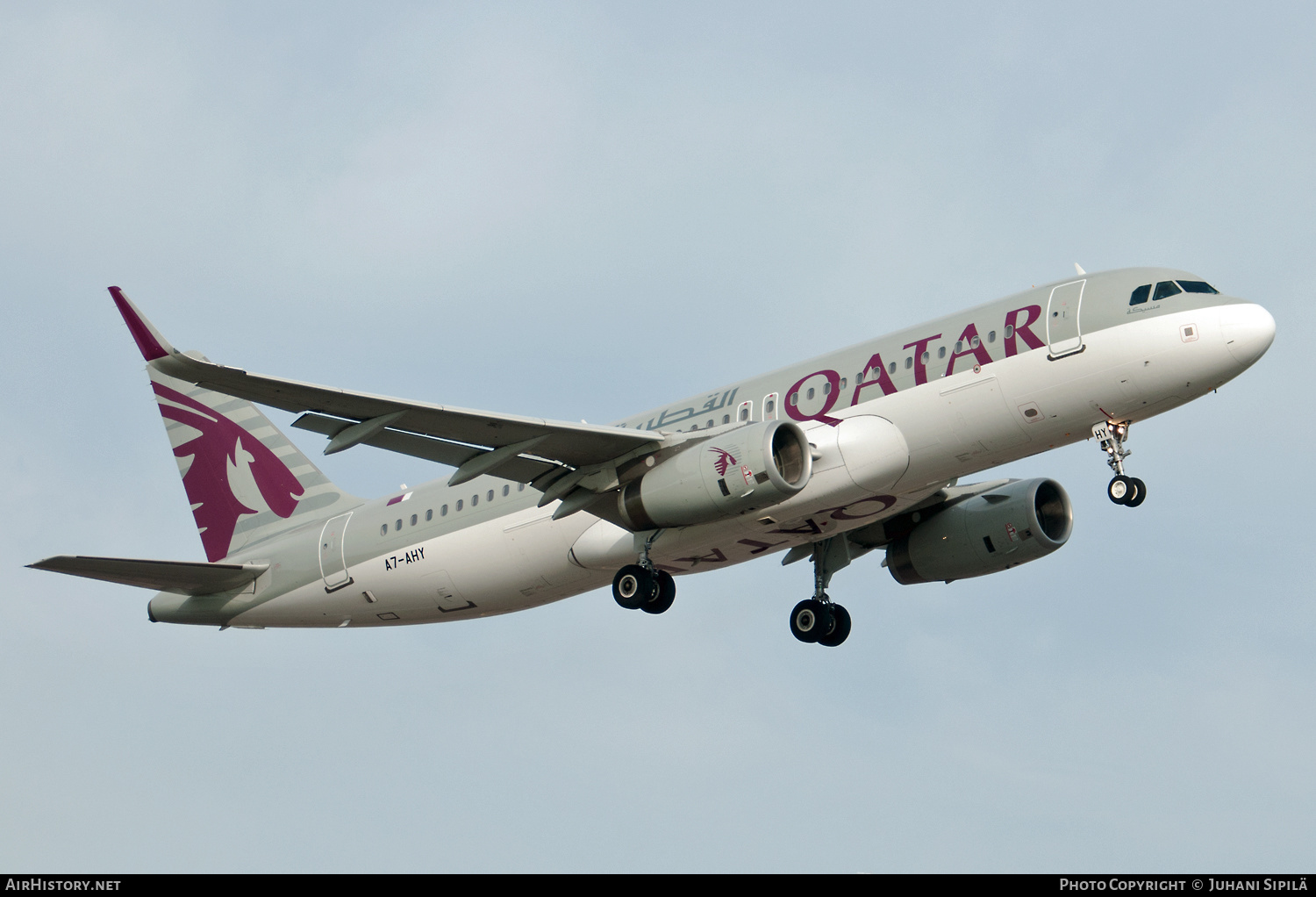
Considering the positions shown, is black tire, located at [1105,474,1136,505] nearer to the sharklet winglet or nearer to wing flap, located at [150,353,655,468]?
wing flap, located at [150,353,655,468]

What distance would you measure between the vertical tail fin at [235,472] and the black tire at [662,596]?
9175 millimetres

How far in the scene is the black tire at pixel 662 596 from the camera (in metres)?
29.5

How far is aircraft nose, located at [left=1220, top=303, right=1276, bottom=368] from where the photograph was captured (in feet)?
85.2

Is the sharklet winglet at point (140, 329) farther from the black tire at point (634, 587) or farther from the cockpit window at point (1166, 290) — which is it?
the cockpit window at point (1166, 290)

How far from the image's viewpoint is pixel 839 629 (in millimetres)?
33719

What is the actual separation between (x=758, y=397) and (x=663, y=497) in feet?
10.5

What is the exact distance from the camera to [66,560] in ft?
95.1

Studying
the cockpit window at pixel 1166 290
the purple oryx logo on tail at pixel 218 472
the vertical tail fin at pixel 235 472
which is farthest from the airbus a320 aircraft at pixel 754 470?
the purple oryx logo on tail at pixel 218 472

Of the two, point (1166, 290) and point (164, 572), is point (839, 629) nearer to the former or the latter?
point (1166, 290)

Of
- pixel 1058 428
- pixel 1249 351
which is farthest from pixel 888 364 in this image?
pixel 1249 351

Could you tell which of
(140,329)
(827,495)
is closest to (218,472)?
(140,329)

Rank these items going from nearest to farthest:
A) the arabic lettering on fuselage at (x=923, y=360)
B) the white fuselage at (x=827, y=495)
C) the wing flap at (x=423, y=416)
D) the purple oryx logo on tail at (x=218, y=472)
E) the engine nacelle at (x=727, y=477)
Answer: the wing flap at (x=423, y=416) < the white fuselage at (x=827, y=495) < the engine nacelle at (x=727, y=477) < the arabic lettering on fuselage at (x=923, y=360) < the purple oryx logo on tail at (x=218, y=472)

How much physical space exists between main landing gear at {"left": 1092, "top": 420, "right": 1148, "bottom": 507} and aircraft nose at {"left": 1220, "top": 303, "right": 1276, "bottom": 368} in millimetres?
2301
